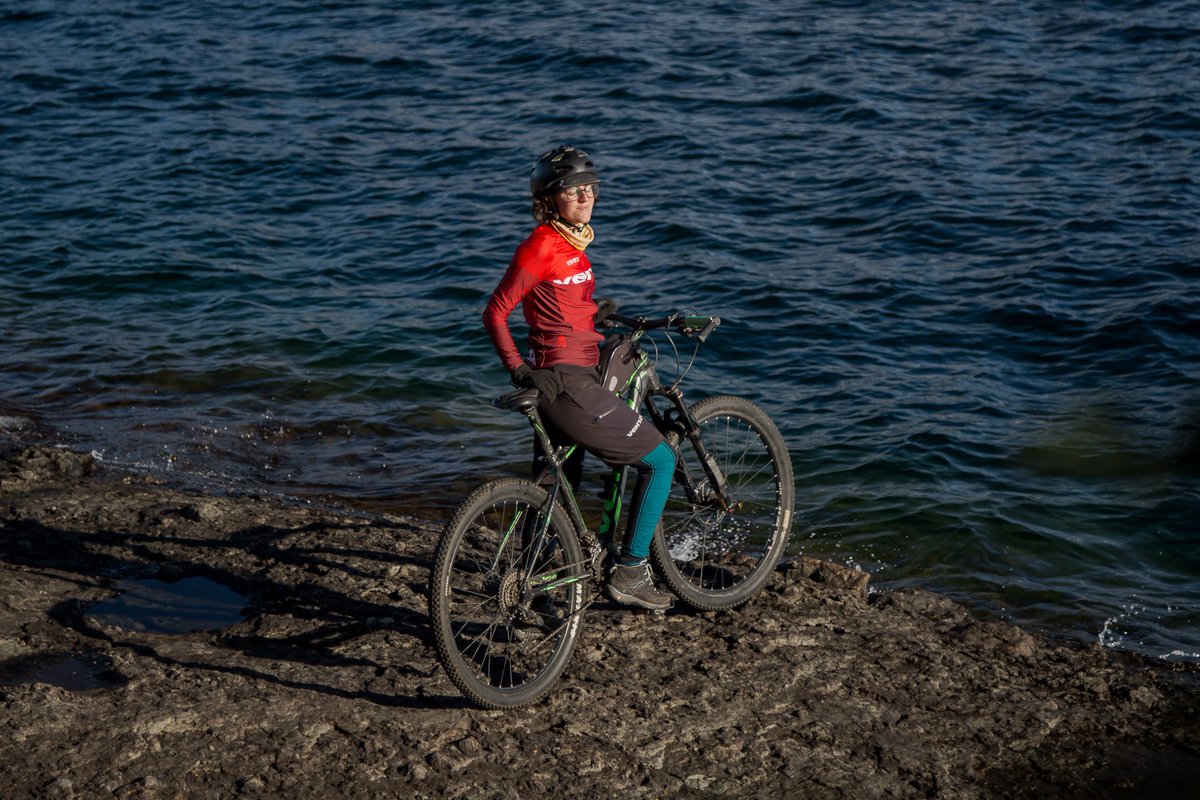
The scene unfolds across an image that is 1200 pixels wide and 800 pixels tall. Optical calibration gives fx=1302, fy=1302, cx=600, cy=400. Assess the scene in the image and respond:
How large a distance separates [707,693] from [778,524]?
1.56 meters

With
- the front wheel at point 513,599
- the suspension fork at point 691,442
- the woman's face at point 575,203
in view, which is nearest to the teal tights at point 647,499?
the suspension fork at point 691,442

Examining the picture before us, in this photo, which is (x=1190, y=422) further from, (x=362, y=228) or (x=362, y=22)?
(x=362, y=22)

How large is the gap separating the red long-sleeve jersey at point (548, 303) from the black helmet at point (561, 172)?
0.67 feet

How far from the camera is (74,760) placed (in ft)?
18.1

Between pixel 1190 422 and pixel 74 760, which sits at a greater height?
pixel 74 760

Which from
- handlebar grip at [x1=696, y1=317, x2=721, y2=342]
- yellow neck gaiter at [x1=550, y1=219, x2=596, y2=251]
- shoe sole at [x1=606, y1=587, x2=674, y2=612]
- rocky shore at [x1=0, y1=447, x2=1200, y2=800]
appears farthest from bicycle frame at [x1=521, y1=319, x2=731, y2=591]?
yellow neck gaiter at [x1=550, y1=219, x2=596, y2=251]

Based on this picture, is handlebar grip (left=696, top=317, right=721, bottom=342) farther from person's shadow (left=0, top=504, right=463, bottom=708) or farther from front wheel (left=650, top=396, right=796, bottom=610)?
person's shadow (left=0, top=504, right=463, bottom=708)

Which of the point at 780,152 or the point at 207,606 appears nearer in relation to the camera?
the point at 207,606

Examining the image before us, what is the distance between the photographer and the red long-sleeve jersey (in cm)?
601

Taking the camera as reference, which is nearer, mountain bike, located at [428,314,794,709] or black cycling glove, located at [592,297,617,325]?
mountain bike, located at [428,314,794,709]

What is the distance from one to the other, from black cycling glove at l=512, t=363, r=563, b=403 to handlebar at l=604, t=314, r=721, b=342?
701 millimetres

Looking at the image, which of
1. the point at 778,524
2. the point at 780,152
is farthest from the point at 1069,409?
the point at 780,152

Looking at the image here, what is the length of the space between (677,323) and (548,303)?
945mm

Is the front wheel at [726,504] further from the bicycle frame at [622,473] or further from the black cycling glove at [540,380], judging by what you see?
the black cycling glove at [540,380]
